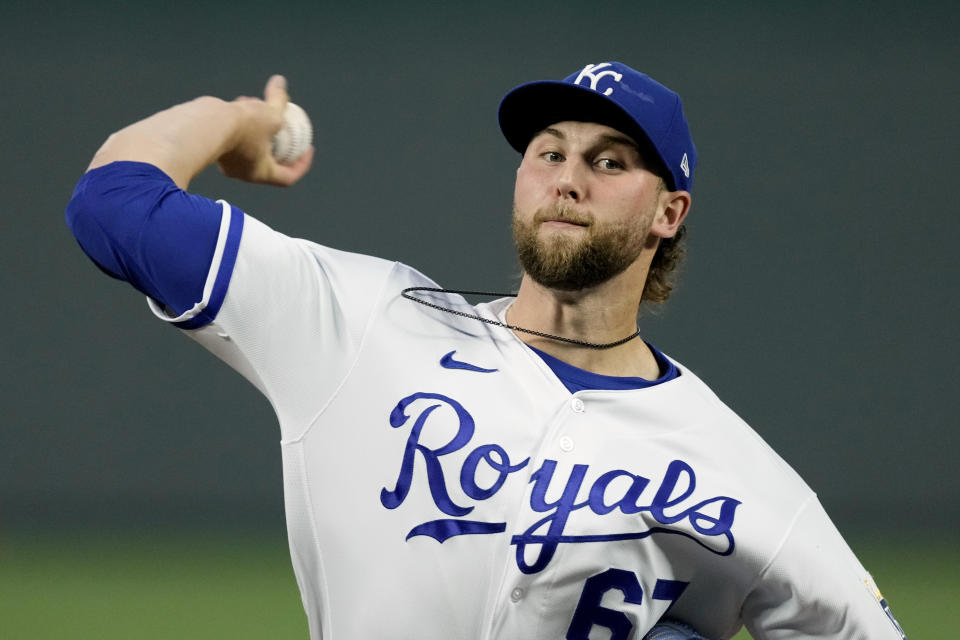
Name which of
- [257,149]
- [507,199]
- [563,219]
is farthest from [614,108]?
[507,199]

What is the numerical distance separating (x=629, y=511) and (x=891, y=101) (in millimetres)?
5789

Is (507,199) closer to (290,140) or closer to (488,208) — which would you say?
(488,208)

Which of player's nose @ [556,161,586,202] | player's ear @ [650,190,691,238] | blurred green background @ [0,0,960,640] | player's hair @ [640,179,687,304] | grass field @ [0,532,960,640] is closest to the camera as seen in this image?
player's nose @ [556,161,586,202]

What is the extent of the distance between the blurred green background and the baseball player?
4.67 metres

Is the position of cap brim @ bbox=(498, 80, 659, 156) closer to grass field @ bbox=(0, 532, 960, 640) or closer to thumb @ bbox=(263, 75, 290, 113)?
thumb @ bbox=(263, 75, 290, 113)

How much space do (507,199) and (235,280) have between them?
205 inches

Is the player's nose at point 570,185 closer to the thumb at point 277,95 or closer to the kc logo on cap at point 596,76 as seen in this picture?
the kc logo on cap at point 596,76

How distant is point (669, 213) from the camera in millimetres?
2467

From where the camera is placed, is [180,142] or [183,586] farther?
[183,586]

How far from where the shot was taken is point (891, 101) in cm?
721

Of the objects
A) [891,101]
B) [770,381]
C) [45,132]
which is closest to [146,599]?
[45,132]

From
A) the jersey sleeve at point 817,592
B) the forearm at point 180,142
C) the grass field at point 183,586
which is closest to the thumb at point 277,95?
the forearm at point 180,142

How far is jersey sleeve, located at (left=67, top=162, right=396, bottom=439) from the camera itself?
190 cm

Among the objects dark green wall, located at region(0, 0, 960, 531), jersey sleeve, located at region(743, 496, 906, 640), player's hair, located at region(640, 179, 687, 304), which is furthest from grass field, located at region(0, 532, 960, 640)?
jersey sleeve, located at region(743, 496, 906, 640)
